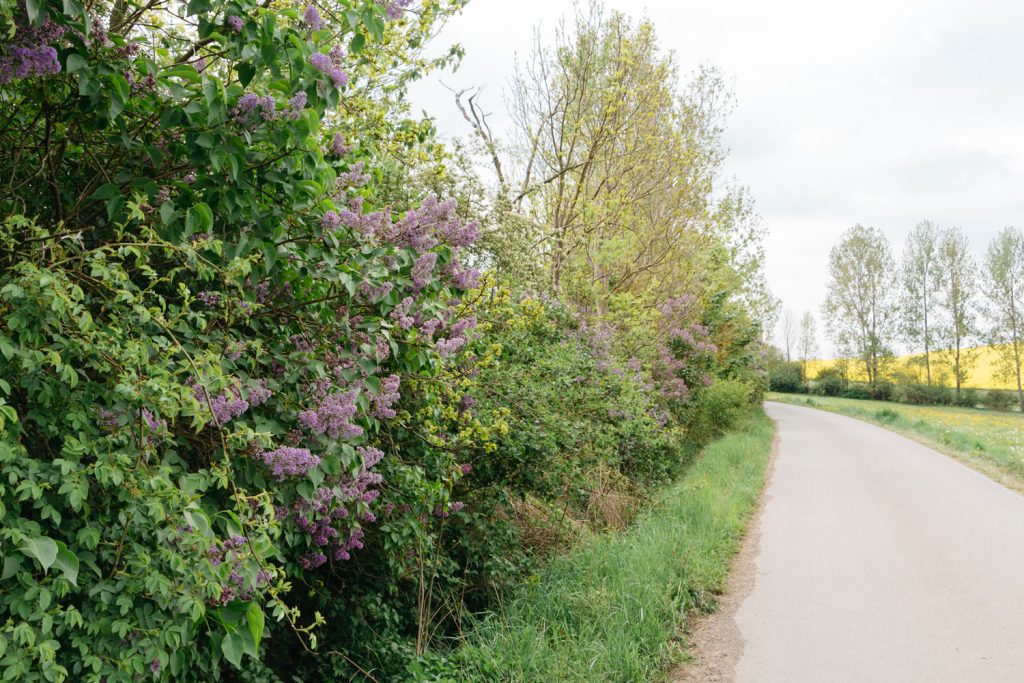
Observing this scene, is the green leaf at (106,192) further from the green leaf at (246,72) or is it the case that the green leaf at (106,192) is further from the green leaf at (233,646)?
the green leaf at (233,646)

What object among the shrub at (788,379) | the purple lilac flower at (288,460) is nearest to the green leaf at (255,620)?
the purple lilac flower at (288,460)

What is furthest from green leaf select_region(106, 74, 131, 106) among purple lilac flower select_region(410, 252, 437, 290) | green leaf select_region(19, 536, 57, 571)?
green leaf select_region(19, 536, 57, 571)

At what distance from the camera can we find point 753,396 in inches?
1176

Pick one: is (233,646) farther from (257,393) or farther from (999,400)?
(999,400)

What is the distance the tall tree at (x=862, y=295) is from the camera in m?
49.8

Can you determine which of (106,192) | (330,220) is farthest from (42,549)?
(330,220)

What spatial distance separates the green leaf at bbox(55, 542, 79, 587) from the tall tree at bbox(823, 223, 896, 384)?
178 ft

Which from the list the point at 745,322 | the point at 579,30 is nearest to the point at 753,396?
the point at 745,322

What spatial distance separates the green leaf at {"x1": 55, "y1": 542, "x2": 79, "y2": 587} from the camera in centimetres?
251

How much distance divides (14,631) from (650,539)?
6013 millimetres

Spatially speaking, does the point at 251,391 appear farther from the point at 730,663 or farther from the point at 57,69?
the point at 730,663

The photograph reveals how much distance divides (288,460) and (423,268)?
48.1 inches

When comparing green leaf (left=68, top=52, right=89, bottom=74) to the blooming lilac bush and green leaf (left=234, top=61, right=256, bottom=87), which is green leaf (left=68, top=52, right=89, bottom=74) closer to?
the blooming lilac bush

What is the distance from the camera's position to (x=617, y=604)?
5734 millimetres
